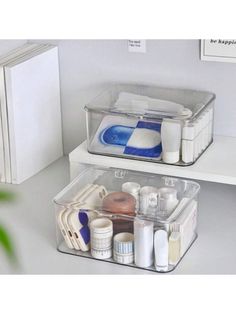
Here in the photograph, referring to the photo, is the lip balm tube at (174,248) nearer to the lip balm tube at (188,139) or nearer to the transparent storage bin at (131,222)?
the transparent storage bin at (131,222)

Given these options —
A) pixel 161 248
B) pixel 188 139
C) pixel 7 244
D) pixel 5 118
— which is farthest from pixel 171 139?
pixel 7 244

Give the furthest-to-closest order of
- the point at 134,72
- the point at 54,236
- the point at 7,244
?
the point at 134,72 → the point at 54,236 → the point at 7,244

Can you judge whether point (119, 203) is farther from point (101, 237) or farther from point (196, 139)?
point (196, 139)

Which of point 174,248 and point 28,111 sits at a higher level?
point 28,111

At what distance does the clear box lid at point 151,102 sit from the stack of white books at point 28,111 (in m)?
0.13

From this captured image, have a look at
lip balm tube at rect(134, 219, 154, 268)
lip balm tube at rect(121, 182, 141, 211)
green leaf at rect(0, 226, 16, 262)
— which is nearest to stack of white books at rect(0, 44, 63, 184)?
lip balm tube at rect(121, 182, 141, 211)

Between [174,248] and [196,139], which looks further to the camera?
[196,139]

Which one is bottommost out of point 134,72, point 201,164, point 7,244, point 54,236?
point 54,236

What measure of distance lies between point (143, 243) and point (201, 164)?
0.82ft

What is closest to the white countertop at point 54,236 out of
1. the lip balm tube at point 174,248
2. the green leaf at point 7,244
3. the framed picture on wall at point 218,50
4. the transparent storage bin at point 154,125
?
the lip balm tube at point 174,248

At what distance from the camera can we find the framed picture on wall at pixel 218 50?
131 centimetres

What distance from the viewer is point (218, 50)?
1325 millimetres

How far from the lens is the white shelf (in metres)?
1.23
